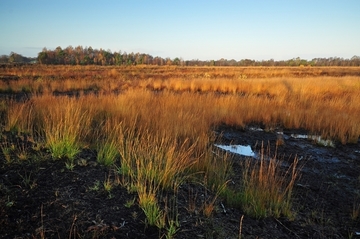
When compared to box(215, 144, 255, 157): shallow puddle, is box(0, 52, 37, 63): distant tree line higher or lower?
higher

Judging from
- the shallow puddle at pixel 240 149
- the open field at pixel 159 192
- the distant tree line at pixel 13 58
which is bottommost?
the shallow puddle at pixel 240 149

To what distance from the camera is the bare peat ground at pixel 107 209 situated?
6.95 ft

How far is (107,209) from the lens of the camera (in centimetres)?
241

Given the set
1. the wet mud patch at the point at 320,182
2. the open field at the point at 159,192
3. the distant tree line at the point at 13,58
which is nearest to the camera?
the open field at the point at 159,192

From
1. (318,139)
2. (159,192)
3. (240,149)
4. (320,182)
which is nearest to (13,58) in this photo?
(240,149)

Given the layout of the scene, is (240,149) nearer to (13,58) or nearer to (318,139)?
(318,139)

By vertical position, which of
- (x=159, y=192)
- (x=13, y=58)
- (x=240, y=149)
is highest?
(x=13, y=58)

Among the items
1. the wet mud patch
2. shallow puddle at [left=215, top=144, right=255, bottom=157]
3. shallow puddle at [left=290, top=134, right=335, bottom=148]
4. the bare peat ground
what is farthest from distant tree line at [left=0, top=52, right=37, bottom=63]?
the bare peat ground

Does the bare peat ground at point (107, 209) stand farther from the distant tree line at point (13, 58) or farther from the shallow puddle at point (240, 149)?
the distant tree line at point (13, 58)

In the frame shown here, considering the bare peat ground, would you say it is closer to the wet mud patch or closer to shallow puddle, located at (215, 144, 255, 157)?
the wet mud patch

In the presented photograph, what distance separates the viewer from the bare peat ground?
212cm

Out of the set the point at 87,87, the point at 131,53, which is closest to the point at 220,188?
the point at 87,87

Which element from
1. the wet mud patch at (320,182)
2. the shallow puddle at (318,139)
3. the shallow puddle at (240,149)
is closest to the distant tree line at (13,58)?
the shallow puddle at (240,149)

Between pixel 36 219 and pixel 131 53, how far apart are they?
391 ft
